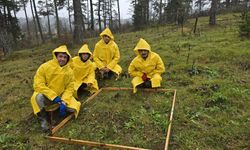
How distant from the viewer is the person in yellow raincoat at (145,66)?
5.89 metres

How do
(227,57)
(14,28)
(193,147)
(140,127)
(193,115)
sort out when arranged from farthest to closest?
(14,28) < (227,57) < (193,115) < (140,127) < (193,147)

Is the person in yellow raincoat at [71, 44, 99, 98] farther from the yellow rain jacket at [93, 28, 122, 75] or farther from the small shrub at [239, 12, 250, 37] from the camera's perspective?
the small shrub at [239, 12, 250, 37]

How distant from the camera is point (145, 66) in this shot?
600 centimetres

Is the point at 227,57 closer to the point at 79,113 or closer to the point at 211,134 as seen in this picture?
the point at 211,134

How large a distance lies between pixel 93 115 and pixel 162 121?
4.72 ft

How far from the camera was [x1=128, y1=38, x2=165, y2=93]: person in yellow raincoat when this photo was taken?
589cm

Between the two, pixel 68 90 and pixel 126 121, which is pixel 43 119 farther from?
pixel 126 121

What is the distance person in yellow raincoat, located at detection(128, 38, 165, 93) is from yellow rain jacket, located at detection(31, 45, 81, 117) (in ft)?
5.60

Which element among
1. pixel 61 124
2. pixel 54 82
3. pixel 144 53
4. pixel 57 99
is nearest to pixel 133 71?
pixel 144 53

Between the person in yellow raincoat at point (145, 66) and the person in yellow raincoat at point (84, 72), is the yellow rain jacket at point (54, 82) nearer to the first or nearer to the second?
the person in yellow raincoat at point (84, 72)

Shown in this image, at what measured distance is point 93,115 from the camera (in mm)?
4926

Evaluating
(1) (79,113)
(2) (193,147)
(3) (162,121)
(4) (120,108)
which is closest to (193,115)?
(3) (162,121)

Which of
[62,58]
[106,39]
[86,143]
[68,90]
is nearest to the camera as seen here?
[86,143]

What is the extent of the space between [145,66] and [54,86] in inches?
92.1
